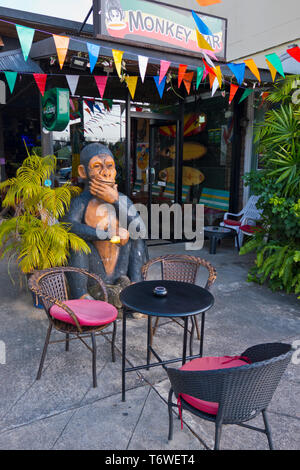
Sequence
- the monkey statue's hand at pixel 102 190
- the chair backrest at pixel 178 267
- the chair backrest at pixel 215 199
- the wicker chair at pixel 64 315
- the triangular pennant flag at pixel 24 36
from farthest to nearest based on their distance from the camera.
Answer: the chair backrest at pixel 215 199, the monkey statue's hand at pixel 102 190, the chair backrest at pixel 178 267, the triangular pennant flag at pixel 24 36, the wicker chair at pixel 64 315

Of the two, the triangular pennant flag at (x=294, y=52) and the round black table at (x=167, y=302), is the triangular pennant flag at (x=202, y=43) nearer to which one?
the triangular pennant flag at (x=294, y=52)

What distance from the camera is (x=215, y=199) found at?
807cm

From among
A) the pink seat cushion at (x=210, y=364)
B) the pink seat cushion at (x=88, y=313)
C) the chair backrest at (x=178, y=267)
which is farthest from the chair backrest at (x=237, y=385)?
the chair backrest at (x=178, y=267)

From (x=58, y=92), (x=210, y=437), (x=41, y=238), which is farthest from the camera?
(x=58, y=92)

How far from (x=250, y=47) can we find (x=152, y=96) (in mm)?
2139

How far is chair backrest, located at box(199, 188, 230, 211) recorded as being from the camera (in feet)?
25.6

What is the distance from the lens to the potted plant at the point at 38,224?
12.4 feet

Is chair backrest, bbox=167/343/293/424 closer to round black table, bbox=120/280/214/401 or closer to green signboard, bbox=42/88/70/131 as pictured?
round black table, bbox=120/280/214/401

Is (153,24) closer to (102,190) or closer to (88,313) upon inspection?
(102,190)

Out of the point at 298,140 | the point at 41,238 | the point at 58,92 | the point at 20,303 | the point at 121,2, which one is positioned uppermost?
the point at 121,2

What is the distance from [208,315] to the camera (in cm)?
407
